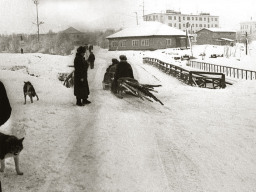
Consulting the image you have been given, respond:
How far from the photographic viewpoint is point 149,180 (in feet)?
17.7

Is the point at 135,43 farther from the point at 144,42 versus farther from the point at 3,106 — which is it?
the point at 3,106

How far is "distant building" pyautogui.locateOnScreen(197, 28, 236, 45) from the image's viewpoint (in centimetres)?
8199

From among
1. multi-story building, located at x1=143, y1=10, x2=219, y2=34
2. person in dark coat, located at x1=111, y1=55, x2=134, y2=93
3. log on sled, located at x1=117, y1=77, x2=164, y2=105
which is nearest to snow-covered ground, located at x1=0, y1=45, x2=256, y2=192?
log on sled, located at x1=117, y1=77, x2=164, y2=105

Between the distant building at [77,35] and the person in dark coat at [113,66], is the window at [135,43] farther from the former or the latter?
the distant building at [77,35]

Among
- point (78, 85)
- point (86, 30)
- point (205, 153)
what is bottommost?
point (205, 153)

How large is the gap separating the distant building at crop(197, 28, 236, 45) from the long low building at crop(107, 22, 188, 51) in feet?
67.1

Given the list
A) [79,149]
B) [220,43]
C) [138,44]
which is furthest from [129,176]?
[220,43]

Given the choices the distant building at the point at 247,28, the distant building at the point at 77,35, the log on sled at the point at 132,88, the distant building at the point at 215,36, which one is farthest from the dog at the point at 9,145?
the distant building at the point at 247,28

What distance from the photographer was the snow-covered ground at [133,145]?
210 inches

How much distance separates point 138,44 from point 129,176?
5688cm

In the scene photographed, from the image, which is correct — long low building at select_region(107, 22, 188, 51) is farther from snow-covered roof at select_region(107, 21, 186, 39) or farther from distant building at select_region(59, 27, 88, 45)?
distant building at select_region(59, 27, 88, 45)

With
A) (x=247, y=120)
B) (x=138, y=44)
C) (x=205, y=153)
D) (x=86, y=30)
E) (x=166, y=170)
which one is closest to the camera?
(x=166, y=170)

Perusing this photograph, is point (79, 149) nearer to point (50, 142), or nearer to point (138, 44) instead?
point (50, 142)

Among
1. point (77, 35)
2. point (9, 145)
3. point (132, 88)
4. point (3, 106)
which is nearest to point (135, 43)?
point (132, 88)
